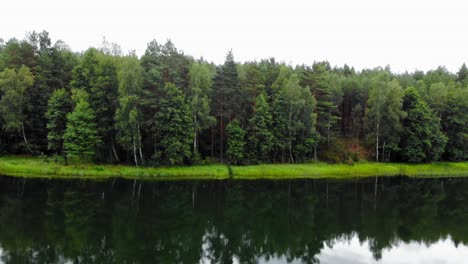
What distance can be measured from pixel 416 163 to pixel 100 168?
54642mm

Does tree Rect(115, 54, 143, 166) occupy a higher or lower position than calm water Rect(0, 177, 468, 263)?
higher

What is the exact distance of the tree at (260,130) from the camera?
172 feet

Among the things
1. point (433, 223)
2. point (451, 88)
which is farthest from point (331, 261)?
point (451, 88)

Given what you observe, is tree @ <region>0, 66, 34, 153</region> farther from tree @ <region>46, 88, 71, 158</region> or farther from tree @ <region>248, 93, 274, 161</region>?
tree @ <region>248, 93, 274, 161</region>

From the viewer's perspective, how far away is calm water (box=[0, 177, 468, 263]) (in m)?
20.9

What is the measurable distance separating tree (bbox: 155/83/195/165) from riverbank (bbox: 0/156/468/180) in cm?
231

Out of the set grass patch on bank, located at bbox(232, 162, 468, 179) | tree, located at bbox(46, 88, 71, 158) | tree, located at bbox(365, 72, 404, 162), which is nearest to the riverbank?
grass patch on bank, located at bbox(232, 162, 468, 179)

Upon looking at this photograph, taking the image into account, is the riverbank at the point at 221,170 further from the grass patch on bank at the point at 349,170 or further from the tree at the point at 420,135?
the tree at the point at 420,135

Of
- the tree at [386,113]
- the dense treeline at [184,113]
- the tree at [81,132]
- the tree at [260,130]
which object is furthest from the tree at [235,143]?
the tree at [386,113]

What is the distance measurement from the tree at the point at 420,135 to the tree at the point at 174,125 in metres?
40.4

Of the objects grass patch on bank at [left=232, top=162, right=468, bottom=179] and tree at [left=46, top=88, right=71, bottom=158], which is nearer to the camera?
tree at [left=46, top=88, right=71, bottom=158]

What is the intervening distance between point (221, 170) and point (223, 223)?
21.3 meters

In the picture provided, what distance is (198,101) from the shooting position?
49.9 meters

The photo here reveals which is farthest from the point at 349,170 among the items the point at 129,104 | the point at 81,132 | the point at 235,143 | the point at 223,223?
the point at 81,132
